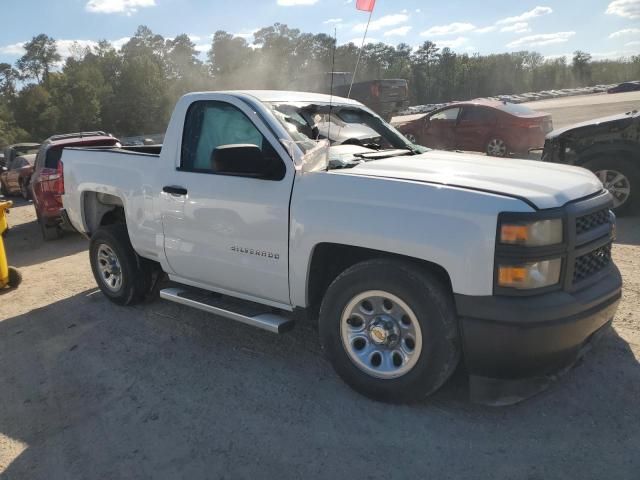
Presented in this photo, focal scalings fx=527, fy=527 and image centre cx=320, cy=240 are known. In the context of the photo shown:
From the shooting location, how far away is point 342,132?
409 centimetres

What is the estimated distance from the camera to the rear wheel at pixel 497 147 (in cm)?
1281

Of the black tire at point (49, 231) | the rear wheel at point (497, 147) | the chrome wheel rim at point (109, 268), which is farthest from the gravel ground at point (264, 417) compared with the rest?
the rear wheel at point (497, 147)

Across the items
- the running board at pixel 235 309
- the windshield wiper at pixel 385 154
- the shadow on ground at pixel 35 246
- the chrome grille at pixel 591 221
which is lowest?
the shadow on ground at pixel 35 246

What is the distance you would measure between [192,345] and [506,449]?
2.56 m

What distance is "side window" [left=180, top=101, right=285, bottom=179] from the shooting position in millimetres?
3754

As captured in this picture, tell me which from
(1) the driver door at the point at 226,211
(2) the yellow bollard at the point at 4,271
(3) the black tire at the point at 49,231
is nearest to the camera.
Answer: (1) the driver door at the point at 226,211

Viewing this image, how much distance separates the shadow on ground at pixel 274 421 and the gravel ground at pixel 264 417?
1 centimetres

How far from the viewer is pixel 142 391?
3635 millimetres

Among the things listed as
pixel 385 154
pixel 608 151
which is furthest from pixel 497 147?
pixel 385 154

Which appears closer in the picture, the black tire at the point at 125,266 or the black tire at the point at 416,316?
the black tire at the point at 416,316

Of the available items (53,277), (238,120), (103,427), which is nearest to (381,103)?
(53,277)

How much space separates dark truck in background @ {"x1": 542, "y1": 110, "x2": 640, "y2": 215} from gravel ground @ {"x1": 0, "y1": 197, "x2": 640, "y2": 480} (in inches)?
127

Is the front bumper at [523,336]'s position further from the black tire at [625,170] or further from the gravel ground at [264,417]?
the black tire at [625,170]

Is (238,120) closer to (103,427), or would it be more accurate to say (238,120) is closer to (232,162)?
(232,162)
